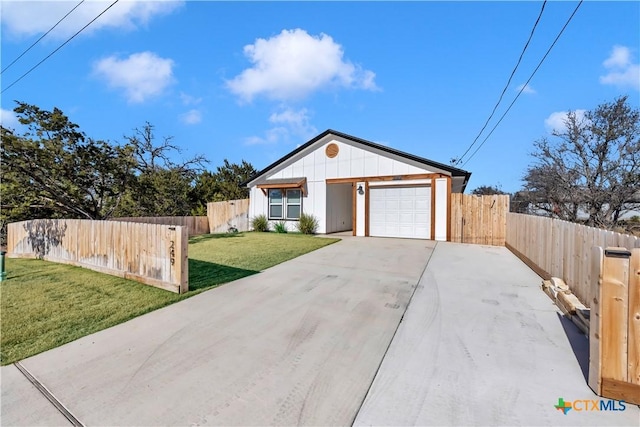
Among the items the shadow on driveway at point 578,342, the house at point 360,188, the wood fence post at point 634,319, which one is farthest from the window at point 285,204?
the wood fence post at point 634,319

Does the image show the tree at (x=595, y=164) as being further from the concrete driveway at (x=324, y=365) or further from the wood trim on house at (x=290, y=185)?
the wood trim on house at (x=290, y=185)

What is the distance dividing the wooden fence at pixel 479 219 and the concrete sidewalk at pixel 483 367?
6.34 m

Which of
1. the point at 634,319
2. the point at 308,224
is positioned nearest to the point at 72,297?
the point at 634,319

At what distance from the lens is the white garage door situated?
1166 centimetres

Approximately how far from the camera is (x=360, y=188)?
12.7 metres

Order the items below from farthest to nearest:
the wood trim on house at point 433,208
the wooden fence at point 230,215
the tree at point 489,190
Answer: the tree at point 489,190
the wooden fence at point 230,215
the wood trim on house at point 433,208

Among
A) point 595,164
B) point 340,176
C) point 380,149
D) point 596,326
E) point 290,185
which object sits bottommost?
point 596,326

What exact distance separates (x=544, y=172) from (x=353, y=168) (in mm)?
10102

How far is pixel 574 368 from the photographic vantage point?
101 inches

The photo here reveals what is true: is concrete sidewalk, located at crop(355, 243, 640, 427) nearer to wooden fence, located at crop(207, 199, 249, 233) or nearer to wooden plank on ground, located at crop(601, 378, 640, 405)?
wooden plank on ground, located at crop(601, 378, 640, 405)

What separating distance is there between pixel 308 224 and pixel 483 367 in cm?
1085

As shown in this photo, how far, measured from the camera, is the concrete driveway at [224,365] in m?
2.05

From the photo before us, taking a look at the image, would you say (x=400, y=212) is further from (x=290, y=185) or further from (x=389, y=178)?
(x=290, y=185)

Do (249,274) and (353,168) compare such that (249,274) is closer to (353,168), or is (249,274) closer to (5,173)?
(353,168)
